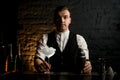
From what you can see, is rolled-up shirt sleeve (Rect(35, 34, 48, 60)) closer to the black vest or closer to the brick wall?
the black vest

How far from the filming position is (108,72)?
242 cm

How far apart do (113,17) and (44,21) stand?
4.56 feet

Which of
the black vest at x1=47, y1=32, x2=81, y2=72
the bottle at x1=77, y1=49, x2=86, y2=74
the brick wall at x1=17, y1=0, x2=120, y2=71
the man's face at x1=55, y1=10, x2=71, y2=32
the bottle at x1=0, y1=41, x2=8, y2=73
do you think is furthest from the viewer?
the brick wall at x1=17, y1=0, x2=120, y2=71

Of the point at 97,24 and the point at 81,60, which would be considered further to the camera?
the point at 97,24

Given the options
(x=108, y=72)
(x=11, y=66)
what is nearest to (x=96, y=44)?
(x=11, y=66)

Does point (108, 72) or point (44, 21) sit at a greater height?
point (44, 21)

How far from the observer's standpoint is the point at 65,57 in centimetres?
412

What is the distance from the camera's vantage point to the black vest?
3.92 meters

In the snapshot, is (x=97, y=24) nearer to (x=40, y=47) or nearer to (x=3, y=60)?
(x=40, y=47)

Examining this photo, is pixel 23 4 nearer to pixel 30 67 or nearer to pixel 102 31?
pixel 30 67

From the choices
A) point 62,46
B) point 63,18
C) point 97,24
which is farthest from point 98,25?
point 63,18

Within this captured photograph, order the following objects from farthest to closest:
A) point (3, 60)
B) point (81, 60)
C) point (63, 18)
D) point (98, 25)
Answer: point (98, 25)
point (63, 18)
point (3, 60)
point (81, 60)

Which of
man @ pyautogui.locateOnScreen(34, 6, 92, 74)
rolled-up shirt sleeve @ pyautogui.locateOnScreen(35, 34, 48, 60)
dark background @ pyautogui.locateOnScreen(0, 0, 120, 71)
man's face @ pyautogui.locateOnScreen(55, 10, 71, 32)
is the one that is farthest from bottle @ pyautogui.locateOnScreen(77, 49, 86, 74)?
dark background @ pyautogui.locateOnScreen(0, 0, 120, 71)

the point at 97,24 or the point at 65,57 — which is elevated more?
the point at 97,24
